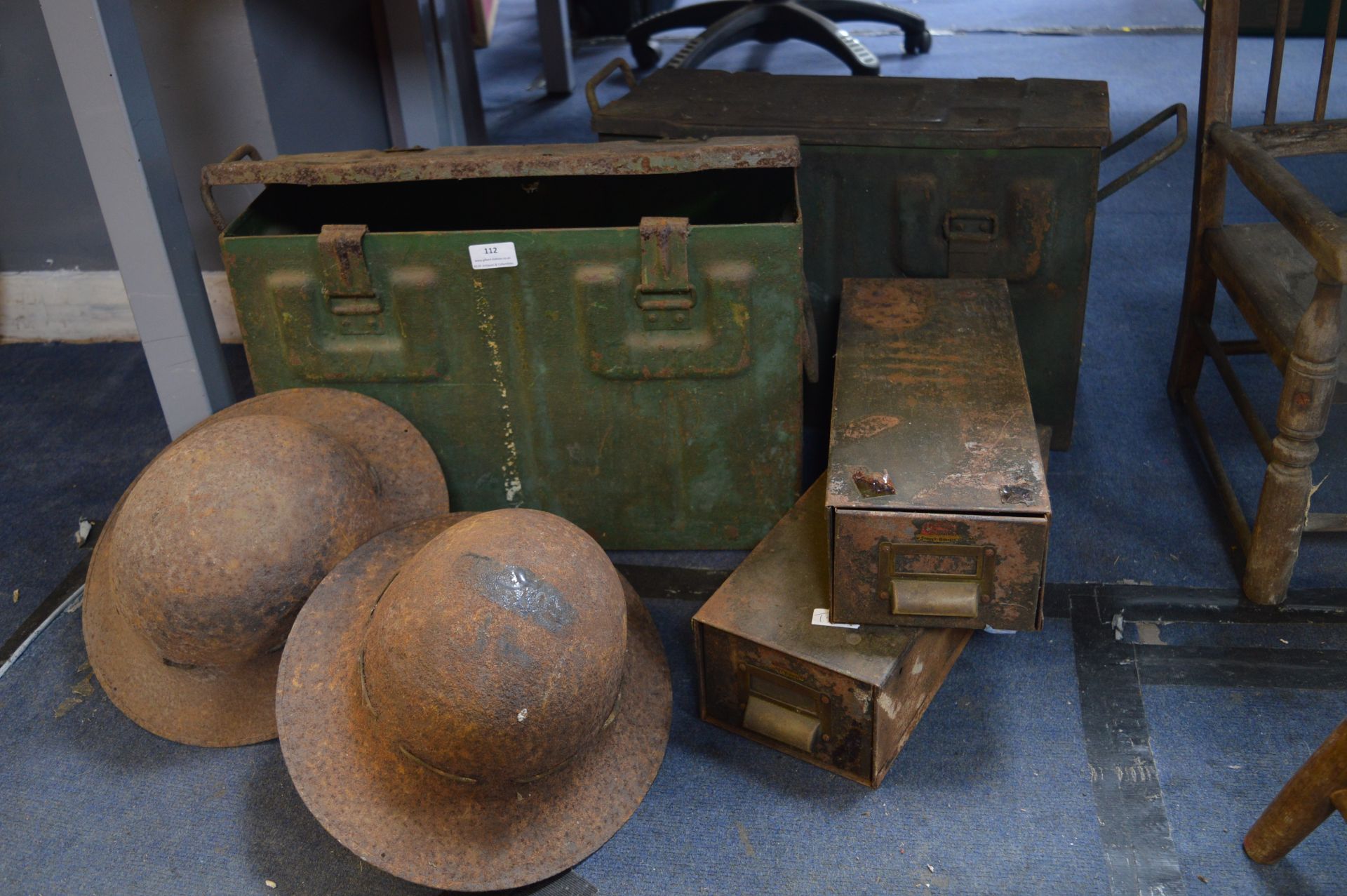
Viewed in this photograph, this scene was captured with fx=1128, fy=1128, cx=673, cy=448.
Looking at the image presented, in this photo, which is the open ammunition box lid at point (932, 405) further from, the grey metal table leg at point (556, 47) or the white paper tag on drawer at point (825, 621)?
the grey metal table leg at point (556, 47)

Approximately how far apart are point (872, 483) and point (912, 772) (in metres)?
0.54

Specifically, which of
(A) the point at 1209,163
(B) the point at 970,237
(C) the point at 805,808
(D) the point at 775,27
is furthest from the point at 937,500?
(D) the point at 775,27

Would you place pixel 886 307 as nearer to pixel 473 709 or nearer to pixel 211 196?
pixel 473 709

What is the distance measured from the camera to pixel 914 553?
1878 millimetres

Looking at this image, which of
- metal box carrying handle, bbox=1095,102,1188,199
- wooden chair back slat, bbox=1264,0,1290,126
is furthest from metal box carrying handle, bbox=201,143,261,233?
wooden chair back slat, bbox=1264,0,1290,126

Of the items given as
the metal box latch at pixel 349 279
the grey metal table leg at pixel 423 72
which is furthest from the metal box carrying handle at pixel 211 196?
the grey metal table leg at pixel 423 72

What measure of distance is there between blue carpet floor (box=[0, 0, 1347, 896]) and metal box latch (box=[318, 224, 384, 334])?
0.79 meters

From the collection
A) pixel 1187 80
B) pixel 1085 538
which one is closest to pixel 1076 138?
pixel 1085 538

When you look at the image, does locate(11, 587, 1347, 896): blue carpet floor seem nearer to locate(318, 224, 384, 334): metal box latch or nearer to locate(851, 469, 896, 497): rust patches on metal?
locate(851, 469, 896, 497): rust patches on metal

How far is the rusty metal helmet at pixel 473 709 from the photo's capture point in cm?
169

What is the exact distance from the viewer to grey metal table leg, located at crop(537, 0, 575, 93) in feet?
16.4

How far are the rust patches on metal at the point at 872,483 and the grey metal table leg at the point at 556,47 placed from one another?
12.1 ft

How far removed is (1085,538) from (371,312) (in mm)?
1618

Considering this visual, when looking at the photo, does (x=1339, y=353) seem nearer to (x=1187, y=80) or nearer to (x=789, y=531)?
(x=789, y=531)
